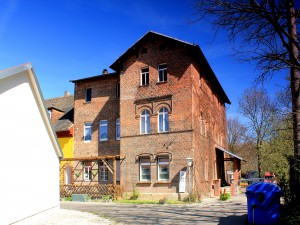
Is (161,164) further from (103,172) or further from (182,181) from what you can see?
(103,172)

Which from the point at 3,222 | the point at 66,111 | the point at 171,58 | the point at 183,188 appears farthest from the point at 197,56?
the point at 3,222

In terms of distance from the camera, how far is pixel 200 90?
2577 cm

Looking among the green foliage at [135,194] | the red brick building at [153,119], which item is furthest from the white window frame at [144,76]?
the green foliage at [135,194]

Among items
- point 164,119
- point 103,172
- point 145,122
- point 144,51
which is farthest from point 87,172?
point 144,51

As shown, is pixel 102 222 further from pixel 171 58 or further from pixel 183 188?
pixel 171 58

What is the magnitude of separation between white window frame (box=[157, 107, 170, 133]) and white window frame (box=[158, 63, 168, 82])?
7.44 feet

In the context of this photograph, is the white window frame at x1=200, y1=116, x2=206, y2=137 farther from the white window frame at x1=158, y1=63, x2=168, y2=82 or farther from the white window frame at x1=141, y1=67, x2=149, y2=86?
the white window frame at x1=141, y1=67, x2=149, y2=86

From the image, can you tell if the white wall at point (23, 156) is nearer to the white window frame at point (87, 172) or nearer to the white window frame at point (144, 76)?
the white window frame at point (144, 76)

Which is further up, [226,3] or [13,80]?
[226,3]

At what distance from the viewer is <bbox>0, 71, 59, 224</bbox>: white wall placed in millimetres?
10484

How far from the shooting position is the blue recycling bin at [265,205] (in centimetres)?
1075

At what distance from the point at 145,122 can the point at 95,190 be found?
22.0 ft

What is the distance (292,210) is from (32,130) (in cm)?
967

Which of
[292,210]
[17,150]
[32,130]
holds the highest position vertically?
[32,130]
